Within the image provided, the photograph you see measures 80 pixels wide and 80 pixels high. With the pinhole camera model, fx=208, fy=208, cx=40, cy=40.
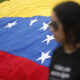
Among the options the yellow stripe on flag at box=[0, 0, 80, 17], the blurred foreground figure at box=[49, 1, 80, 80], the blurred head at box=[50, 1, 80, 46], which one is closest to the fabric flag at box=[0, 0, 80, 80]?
the yellow stripe on flag at box=[0, 0, 80, 17]

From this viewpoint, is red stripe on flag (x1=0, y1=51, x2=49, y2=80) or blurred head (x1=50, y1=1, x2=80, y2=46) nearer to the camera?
blurred head (x1=50, y1=1, x2=80, y2=46)

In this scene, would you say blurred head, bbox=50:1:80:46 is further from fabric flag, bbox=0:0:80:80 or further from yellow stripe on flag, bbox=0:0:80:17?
yellow stripe on flag, bbox=0:0:80:17

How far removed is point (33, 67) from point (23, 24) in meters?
0.93

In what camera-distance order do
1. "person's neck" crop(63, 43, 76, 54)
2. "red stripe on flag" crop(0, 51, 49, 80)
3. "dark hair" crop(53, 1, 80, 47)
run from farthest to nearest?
"red stripe on flag" crop(0, 51, 49, 80) < "person's neck" crop(63, 43, 76, 54) < "dark hair" crop(53, 1, 80, 47)

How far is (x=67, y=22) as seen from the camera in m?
1.14

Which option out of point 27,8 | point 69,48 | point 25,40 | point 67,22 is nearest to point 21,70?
point 25,40

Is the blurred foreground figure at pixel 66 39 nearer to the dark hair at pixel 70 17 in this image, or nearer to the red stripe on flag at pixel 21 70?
the dark hair at pixel 70 17

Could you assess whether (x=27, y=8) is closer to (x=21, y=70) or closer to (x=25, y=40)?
(x=25, y=40)

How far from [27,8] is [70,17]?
2193 millimetres

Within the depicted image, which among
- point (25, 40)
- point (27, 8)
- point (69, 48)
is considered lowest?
point (69, 48)

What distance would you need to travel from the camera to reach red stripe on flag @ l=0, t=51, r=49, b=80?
6.91 feet

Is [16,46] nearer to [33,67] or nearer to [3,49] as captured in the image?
[3,49]

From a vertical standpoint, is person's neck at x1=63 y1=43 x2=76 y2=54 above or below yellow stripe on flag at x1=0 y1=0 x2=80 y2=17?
below

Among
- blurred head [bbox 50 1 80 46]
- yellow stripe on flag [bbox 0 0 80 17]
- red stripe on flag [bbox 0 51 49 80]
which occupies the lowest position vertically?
blurred head [bbox 50 1 80 46]
